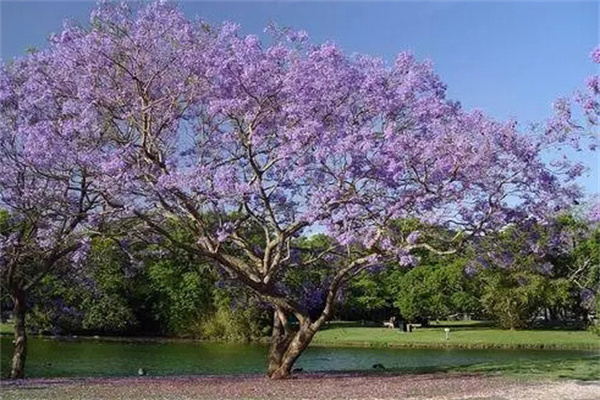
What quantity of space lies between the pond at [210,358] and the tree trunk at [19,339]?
14.4 ft

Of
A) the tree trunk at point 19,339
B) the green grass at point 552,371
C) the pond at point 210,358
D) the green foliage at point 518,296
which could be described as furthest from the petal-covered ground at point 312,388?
the green foliage at point 518,296

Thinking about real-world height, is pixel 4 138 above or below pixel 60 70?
below

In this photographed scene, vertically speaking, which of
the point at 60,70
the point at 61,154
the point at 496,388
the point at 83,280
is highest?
the point at 60,70

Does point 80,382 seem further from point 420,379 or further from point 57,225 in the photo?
point 420,379

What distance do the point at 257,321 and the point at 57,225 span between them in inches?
1176

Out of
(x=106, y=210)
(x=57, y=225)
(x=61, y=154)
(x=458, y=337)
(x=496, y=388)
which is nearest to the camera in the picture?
(x=496, y=388)

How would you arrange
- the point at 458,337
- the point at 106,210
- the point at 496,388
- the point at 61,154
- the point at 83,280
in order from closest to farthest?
the point at 496,388 < the point at 61,154 < the point at 106,210 < the point at 83,280 < the point at 458,337

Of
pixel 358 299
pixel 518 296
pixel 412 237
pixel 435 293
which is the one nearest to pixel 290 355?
pixel 412 237

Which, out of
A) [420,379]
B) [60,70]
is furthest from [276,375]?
[60,70]

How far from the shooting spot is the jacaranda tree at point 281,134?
53.0 ft

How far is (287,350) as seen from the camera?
19.0 meters

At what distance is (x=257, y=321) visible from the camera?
48.8 m

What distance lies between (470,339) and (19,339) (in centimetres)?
3088

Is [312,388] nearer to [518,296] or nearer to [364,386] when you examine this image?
[364,386]
